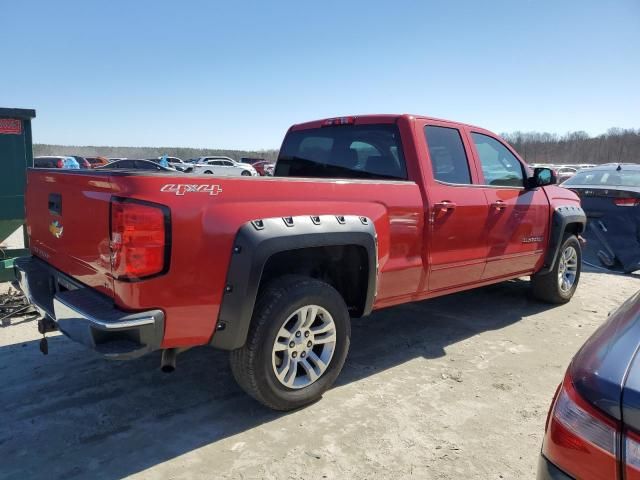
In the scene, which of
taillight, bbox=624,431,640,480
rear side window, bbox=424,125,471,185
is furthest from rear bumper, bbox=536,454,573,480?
rear side window, bbox=424,125,471,185

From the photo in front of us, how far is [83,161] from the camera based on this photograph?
85.0ft

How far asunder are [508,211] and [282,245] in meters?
2.74

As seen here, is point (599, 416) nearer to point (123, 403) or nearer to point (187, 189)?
point (187, 189)

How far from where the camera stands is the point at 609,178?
8.53 meters

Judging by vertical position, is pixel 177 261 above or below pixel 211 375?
above

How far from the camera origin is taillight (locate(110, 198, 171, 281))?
7.81 ft

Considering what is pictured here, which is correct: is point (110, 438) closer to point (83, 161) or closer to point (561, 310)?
point (561, 310)

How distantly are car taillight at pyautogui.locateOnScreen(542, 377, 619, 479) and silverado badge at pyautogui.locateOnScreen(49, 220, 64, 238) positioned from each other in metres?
2.85

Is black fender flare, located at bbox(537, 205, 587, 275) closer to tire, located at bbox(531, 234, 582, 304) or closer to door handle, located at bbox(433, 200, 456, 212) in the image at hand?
tire, located at bbox(531, 234, 582, 304)

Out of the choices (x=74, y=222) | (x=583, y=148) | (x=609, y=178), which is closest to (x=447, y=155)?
(x=74, y=222)

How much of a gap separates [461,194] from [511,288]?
2.98 metres

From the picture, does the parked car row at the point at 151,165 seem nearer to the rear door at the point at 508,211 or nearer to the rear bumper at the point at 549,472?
the rear door at the point at 508,211

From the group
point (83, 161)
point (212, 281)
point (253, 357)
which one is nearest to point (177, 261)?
point (212, 281)

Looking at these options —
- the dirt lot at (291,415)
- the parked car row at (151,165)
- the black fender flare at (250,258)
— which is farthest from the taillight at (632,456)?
the parked car row at (151,165)
